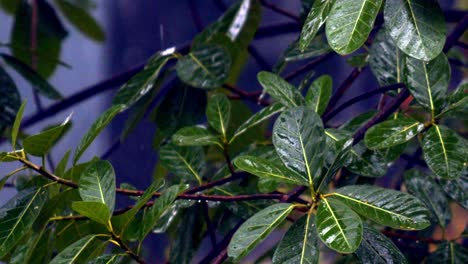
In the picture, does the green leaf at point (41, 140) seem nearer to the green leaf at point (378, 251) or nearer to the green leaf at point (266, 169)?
the green leaf at point (266, 169)

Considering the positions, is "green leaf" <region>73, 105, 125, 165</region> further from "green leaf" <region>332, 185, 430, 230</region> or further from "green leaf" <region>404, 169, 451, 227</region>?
"green leaf" <region>404, 169, 451, 227</region>

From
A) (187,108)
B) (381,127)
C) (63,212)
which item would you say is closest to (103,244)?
(63,212)

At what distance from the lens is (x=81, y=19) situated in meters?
1.72

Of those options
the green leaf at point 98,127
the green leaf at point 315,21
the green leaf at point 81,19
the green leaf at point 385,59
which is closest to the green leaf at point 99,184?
the green leaf at point 98,127

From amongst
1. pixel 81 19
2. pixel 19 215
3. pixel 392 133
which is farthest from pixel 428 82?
pixel 81 19

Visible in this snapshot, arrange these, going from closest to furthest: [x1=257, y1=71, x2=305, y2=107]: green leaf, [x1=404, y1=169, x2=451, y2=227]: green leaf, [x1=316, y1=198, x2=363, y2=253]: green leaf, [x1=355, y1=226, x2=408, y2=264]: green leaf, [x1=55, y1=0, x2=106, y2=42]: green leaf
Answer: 1. [x1=316, y1=198, x2=363, y2=253]: green leaf
2. [x1=355, y1=226, x2=408, y2=264]: green leaf
3. [x1=257, y1=71, x2=305, y2=107]: green leaf
4. [x1=404, y1=169, x2=451, y2=227]: green leaf
5. [x1=55, y1=0, x2=106, y2=42]: green leaf

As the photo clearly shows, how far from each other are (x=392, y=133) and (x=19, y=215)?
0.42 meters

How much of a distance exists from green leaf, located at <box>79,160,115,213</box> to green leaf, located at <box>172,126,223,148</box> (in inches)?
4.4

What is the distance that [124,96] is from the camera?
1.11 meters

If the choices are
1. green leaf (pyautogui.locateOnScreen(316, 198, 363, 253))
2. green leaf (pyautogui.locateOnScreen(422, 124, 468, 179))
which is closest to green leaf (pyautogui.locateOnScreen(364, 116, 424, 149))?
green leaf (pyautogui.locateOnScreen(422, 124, 468, 179))

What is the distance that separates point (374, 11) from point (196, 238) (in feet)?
1.49

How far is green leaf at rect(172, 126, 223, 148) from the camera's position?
93 centimetres

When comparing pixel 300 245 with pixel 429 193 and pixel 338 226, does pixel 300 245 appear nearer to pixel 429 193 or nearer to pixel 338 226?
pixel 338 226

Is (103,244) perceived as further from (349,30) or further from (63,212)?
(349,30)
